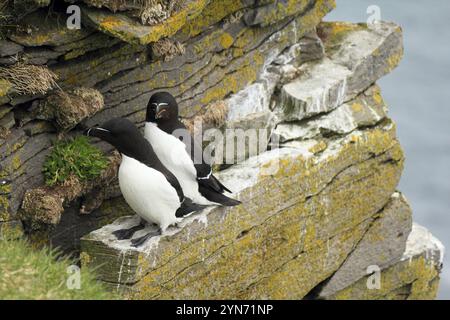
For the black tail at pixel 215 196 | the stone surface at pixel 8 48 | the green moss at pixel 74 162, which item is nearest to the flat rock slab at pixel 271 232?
the black tail at pixel 215 196

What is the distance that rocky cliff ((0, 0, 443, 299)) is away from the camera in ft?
33.4

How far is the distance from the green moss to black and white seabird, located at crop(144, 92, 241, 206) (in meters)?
0.59

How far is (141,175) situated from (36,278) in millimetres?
1833

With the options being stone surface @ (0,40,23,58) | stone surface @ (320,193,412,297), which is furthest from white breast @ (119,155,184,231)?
stone surface @ (320,193,412,297)

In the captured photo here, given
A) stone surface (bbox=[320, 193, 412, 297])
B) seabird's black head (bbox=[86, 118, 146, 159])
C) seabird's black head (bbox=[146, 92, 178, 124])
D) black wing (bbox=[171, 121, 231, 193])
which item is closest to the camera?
seabird's black head (bbox=[86, 118, 146, 159])

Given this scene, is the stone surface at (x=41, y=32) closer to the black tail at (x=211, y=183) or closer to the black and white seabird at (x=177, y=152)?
the black and white seabird at (x=177, y=152)

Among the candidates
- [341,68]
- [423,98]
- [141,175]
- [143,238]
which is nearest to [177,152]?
[141,175]

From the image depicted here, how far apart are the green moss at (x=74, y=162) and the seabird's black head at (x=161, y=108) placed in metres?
0.70

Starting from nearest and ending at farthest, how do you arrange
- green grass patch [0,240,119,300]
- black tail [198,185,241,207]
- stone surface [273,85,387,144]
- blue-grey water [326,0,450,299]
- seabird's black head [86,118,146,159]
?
green grass patch [0,240,119,300] → seabird's black head [86,118,146,159] → black tail [198,185,241,207] → stone surface [273,85,387,144] → blue-grey water [326,0,450,299]

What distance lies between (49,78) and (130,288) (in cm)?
220

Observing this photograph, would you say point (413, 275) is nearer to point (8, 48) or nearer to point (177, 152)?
point (177, 152)

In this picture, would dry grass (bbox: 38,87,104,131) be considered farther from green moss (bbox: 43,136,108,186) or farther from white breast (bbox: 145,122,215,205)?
white breast (bbox: 145,122,215,205)

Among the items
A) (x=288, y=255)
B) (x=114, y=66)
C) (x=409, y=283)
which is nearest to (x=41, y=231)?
(x=114, y=66)

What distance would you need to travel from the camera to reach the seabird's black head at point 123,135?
Result: 9945 mm
